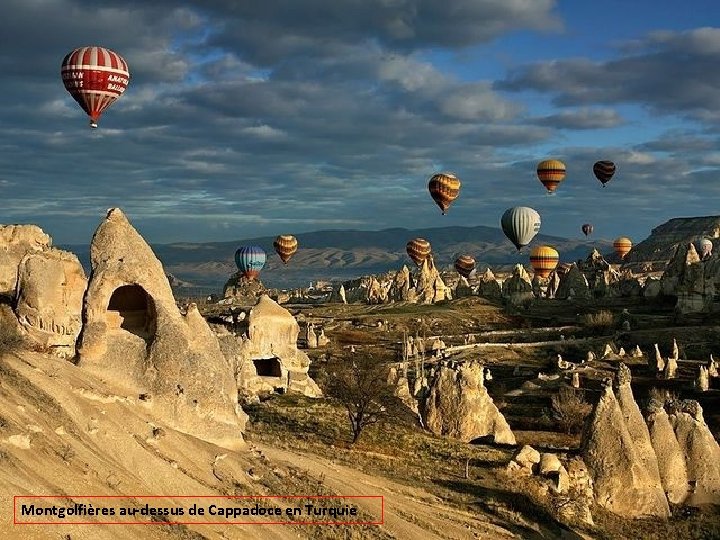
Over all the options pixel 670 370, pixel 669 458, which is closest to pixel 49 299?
pixel 669 458

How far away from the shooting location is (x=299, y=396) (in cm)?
4294

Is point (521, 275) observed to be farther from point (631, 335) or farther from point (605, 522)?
point (605, 522)

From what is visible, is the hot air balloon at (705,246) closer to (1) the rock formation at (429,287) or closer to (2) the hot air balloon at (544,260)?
(2) the hot air balloon at (544,260)

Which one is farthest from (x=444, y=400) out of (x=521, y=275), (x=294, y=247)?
(x=294, y=247)

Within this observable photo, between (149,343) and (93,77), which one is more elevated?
(93,77)

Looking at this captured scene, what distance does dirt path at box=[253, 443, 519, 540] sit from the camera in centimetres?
2105

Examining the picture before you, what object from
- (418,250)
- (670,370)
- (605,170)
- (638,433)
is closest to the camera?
(638,433)

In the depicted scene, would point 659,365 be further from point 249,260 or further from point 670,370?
point 249,260

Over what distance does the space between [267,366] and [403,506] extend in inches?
998

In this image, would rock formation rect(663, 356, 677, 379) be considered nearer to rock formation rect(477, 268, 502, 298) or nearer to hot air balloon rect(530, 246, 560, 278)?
hot air balloon rect(530, 246, 560, 278)

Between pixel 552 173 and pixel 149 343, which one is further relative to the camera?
pixel 552 173

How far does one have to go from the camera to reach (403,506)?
22.5 meters

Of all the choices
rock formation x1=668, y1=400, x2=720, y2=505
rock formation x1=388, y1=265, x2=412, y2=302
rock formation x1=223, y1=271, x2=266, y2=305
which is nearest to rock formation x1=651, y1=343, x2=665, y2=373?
rock formation x1=668, y1=400, x2=720, y2=505

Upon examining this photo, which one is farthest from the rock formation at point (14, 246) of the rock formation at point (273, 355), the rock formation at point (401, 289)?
the rock formation at point (401, 289)
